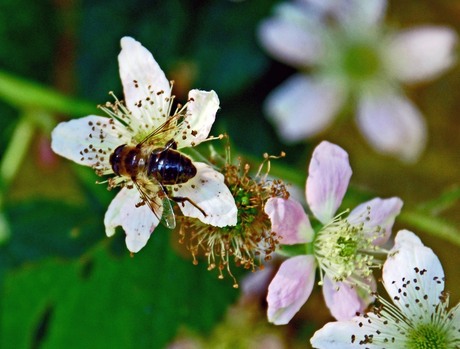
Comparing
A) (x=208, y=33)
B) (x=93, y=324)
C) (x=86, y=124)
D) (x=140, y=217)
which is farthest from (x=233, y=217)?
(x=208, y=33)

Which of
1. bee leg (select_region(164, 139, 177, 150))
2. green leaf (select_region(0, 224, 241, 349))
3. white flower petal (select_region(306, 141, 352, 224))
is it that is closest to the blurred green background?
green leaf (select_region(0, 224, 241, 349))

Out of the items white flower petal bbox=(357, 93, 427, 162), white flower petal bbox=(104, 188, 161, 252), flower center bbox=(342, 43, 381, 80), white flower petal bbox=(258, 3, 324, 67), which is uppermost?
white flower petal bbox=(104, 188, 161, 252)

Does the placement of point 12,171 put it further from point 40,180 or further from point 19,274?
point 40,180

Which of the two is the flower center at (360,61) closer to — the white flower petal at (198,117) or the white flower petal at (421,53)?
the white flower petal at (421,53)

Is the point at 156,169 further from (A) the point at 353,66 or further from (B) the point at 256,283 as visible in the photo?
(A) the point at 353,66

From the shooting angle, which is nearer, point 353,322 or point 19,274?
point 353,322

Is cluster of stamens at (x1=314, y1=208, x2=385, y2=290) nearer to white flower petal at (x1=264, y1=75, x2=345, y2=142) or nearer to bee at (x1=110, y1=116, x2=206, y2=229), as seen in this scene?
bee at (x1=110, y1=116, x2=206, y2=229)

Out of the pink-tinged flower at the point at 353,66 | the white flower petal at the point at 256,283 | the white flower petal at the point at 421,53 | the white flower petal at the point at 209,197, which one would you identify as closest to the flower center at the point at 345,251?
the white flower petal at the point at 209,197

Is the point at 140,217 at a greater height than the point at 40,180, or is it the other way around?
the point at 140,217
